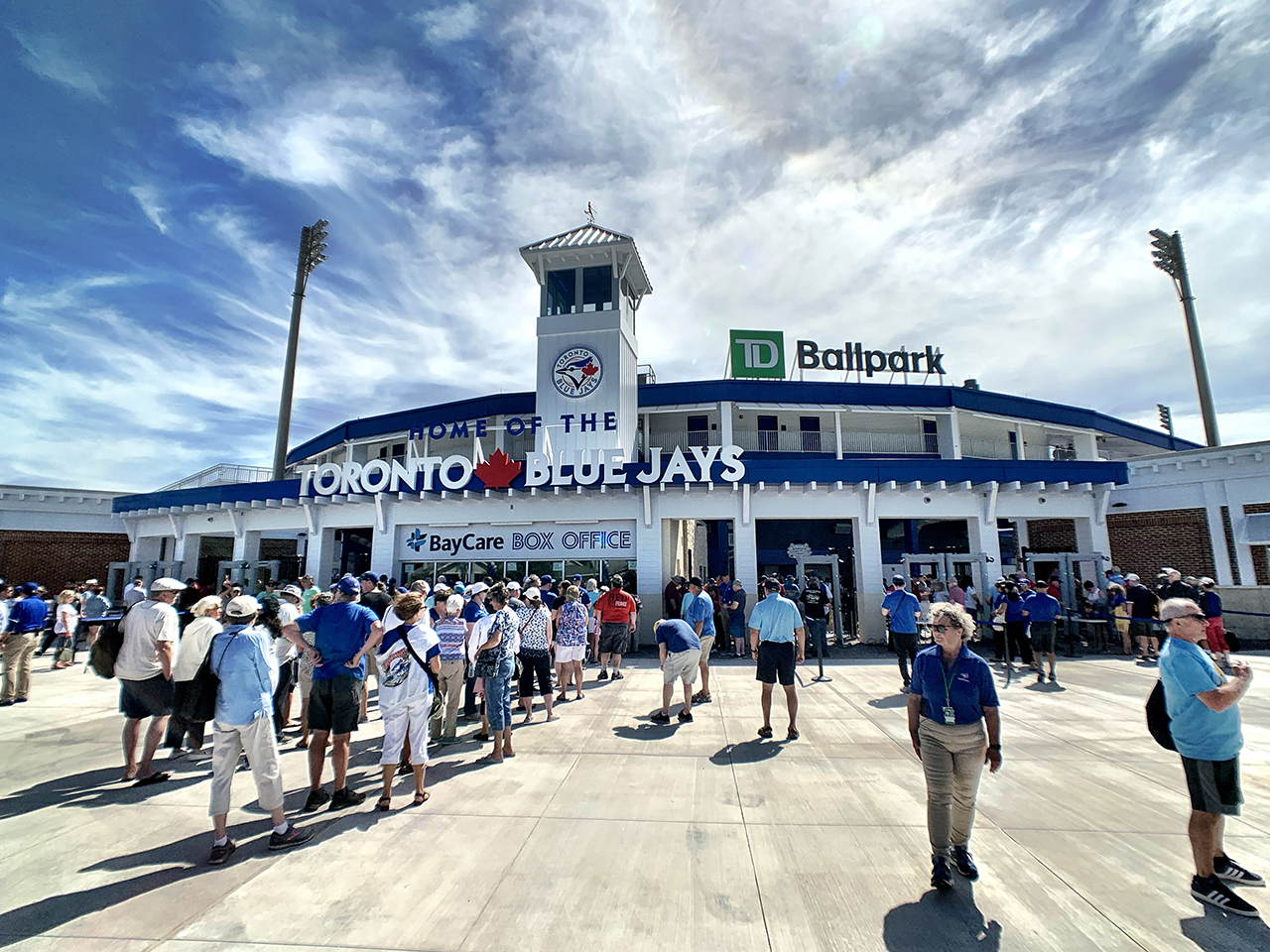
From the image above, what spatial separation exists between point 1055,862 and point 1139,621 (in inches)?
492

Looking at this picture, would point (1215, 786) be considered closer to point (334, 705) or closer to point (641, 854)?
point (641, 854)

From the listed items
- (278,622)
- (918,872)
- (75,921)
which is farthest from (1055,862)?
(278,622)

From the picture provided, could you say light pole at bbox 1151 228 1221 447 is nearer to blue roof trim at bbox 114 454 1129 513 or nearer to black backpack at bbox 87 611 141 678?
blue roof trim at bbox 114 454 1129 513

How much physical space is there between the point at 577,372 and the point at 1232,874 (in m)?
17.5

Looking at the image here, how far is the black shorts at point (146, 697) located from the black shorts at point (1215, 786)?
865cm

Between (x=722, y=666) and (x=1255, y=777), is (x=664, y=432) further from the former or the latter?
(x=1255, y=777)

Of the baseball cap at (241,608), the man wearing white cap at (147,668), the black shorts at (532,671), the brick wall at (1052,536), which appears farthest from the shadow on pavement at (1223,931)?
the brick wall at (1052,536)

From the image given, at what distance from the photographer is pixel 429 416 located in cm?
2428

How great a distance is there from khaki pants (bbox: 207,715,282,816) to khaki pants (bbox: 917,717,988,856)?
476 cm

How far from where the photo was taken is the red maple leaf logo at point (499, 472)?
669 inches

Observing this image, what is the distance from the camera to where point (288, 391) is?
3328cm

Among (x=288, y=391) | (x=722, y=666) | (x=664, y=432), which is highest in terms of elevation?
(x=288, y=391)

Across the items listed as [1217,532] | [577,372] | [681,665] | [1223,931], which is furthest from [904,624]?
[1217,532]

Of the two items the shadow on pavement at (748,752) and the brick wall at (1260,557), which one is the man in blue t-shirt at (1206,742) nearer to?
the shadow on pavement at (748,752)
